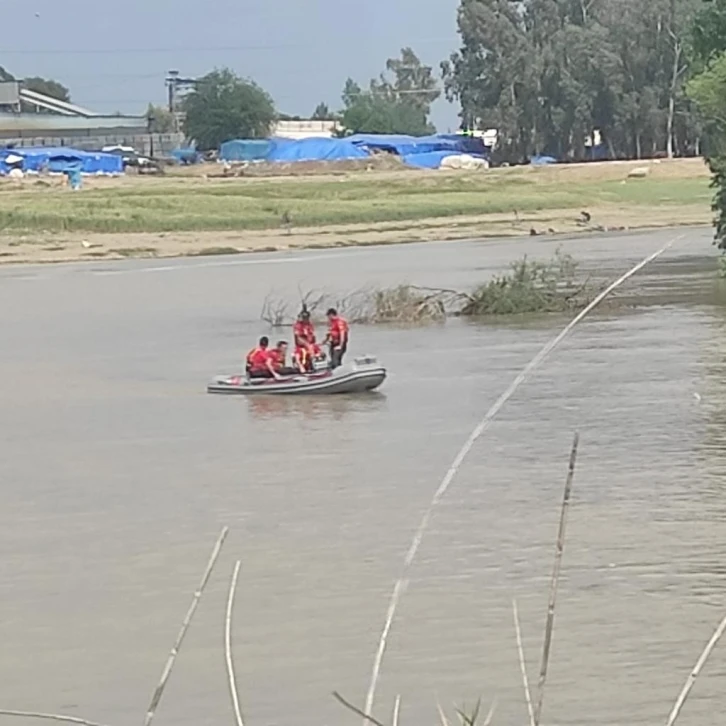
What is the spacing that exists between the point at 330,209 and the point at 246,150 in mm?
43725

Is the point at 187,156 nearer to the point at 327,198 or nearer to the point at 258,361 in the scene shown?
the point at 327,198

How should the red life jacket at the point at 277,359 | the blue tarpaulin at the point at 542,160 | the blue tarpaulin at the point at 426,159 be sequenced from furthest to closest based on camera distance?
the blue tarpaulin at the point at 426,159
the blue tarpaulin at the point at 542,160
the red life jacket at the point at 277,359

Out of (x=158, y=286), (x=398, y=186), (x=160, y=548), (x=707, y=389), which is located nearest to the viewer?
(x=160, y=548)

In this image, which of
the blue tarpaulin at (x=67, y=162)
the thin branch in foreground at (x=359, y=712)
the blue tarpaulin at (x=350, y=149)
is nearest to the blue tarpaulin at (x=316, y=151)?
the blue tarpaulin at (x=350, y=149)

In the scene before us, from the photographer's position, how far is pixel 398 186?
8325cm

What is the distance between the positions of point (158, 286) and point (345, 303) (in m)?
11.3

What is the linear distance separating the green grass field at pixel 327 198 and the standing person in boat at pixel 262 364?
1566 inches

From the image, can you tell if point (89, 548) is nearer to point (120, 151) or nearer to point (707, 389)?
point (707, 389)

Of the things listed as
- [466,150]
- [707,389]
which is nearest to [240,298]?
[707,389]

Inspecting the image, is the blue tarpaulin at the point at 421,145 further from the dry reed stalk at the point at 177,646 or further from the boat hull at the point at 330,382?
the dry reed stalk at the point at 177,646

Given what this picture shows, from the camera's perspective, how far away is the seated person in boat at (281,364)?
2495 cm

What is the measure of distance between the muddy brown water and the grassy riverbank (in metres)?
31.6

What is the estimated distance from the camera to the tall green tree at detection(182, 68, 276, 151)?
122938mm

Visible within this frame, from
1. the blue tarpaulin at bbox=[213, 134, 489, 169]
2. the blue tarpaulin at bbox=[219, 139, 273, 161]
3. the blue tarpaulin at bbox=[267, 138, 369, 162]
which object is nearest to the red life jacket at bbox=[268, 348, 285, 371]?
the blue tarpaulin at bbox=[213, 134, 489, 169]
